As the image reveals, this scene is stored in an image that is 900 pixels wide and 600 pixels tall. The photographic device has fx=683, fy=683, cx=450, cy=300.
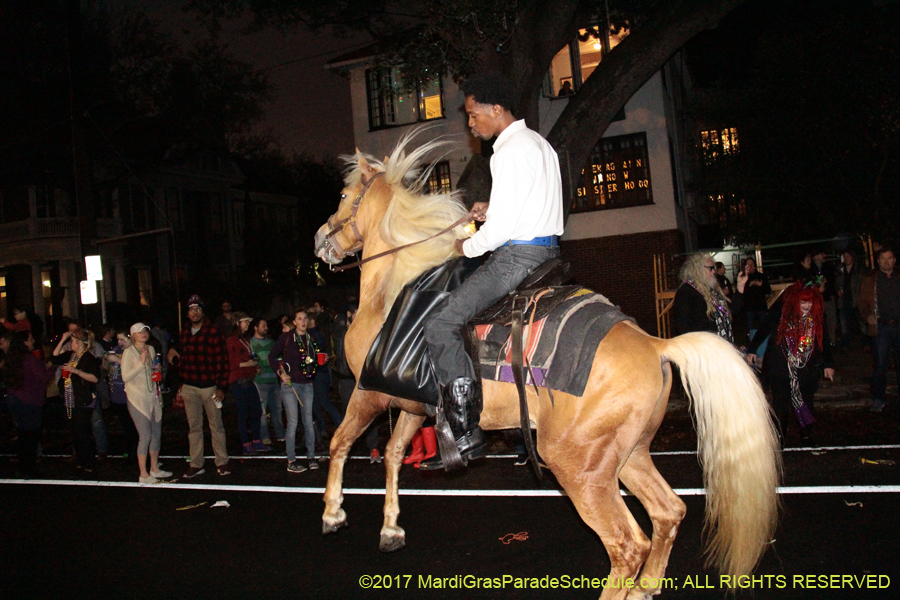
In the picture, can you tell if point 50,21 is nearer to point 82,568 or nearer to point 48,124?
point 48,124

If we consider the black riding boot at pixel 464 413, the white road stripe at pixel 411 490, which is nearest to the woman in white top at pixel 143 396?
the white road stripe at pixel 411 490

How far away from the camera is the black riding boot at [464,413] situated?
423 cm

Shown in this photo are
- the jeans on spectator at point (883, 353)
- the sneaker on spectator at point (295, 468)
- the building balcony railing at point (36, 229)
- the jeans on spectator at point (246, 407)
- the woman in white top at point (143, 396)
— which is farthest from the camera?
the building balcony railing at point (36, 229)

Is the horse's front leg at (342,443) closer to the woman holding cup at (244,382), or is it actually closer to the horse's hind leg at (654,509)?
the horse's hind leg at (654,509)

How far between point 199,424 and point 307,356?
5.36ft

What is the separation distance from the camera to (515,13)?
35.4 ft

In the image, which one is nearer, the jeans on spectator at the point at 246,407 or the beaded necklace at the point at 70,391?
the beaded necklace at the point at 70,391

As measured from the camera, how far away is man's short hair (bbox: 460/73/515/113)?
4496 millimetres

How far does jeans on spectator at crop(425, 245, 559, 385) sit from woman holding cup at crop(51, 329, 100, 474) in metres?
6.80

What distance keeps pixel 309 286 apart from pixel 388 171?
28.9 metres

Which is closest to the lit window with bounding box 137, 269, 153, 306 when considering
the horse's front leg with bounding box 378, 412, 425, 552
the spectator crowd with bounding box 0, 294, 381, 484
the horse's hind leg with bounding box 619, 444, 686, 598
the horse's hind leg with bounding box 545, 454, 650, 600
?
the spectator crowd with bounding box 0, 294, 381, 484

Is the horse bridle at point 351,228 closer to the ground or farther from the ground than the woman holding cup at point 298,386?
Answer: farther from the ground

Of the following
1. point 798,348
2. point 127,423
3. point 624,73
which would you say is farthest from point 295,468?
point 624,73

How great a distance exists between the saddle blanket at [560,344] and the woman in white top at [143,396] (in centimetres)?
585
